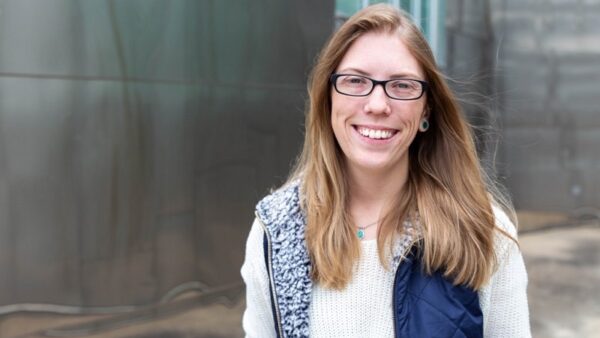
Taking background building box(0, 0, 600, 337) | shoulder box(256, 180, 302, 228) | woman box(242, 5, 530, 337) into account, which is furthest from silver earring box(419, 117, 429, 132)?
background building box(0, 0, 600, 337)

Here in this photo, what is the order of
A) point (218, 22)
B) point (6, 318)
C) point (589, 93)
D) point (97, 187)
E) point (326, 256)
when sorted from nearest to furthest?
point (326, 256), point (6, 318), point (97, 187), point (218, 22), point (589, 93)

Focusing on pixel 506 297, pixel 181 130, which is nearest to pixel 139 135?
pixel 181 130

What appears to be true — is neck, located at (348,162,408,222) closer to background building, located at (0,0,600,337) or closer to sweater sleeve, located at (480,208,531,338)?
sweater sleeve, located at (480,208,531,338)

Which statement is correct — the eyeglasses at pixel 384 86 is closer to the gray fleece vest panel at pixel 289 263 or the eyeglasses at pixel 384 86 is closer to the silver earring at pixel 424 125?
the silver earring at pixel 424 125

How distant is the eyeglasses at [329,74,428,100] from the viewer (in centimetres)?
147

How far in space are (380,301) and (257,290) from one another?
282 mm

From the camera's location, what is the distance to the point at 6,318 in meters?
3.44

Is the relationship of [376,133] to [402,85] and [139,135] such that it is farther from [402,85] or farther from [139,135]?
[139,135]

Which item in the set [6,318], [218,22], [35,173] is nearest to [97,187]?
[35,173]

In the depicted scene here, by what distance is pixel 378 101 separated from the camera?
57.7 inches

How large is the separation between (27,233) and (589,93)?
380cm

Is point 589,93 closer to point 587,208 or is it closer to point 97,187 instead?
point 587,208

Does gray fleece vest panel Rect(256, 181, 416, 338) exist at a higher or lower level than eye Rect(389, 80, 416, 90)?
lower

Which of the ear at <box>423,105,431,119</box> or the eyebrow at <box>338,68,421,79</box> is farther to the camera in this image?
the ear at <box>423,105,431,119</box>
